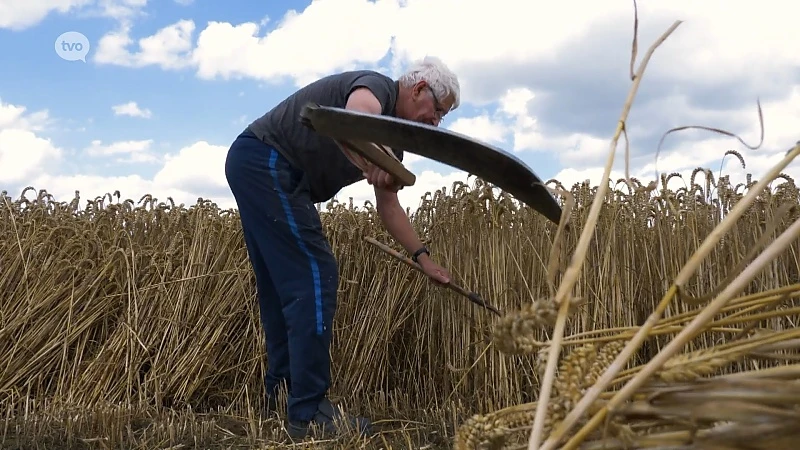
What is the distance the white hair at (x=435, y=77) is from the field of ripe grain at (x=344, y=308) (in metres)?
0.61

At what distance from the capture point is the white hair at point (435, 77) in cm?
256

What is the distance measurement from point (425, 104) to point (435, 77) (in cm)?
12

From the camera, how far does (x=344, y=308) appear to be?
3.61 meters

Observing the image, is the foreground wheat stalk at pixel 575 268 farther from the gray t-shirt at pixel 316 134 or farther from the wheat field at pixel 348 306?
the gray t-shirt at pixel 316 134

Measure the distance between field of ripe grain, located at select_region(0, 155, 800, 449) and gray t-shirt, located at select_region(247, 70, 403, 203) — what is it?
72cm

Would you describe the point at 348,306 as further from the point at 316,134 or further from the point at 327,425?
the point at 316,134

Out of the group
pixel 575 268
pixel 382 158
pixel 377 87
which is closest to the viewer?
pixel 575 268

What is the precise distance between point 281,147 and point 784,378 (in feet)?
7.68

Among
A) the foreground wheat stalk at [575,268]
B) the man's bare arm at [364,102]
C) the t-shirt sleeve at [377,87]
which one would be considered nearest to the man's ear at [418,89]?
the t-shirt sleeve at [377,87]

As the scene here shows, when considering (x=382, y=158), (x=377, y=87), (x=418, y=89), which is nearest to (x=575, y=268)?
(x=382, y=158)

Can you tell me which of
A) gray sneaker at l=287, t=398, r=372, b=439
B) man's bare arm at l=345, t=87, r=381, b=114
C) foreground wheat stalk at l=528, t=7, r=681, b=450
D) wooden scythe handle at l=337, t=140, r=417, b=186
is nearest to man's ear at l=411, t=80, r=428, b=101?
man's bare arm at l=345, t=87, r=381, b=114

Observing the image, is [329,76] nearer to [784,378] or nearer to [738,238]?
[738,238]

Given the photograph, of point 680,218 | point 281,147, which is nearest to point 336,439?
point 281,147

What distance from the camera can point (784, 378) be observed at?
0.53m
